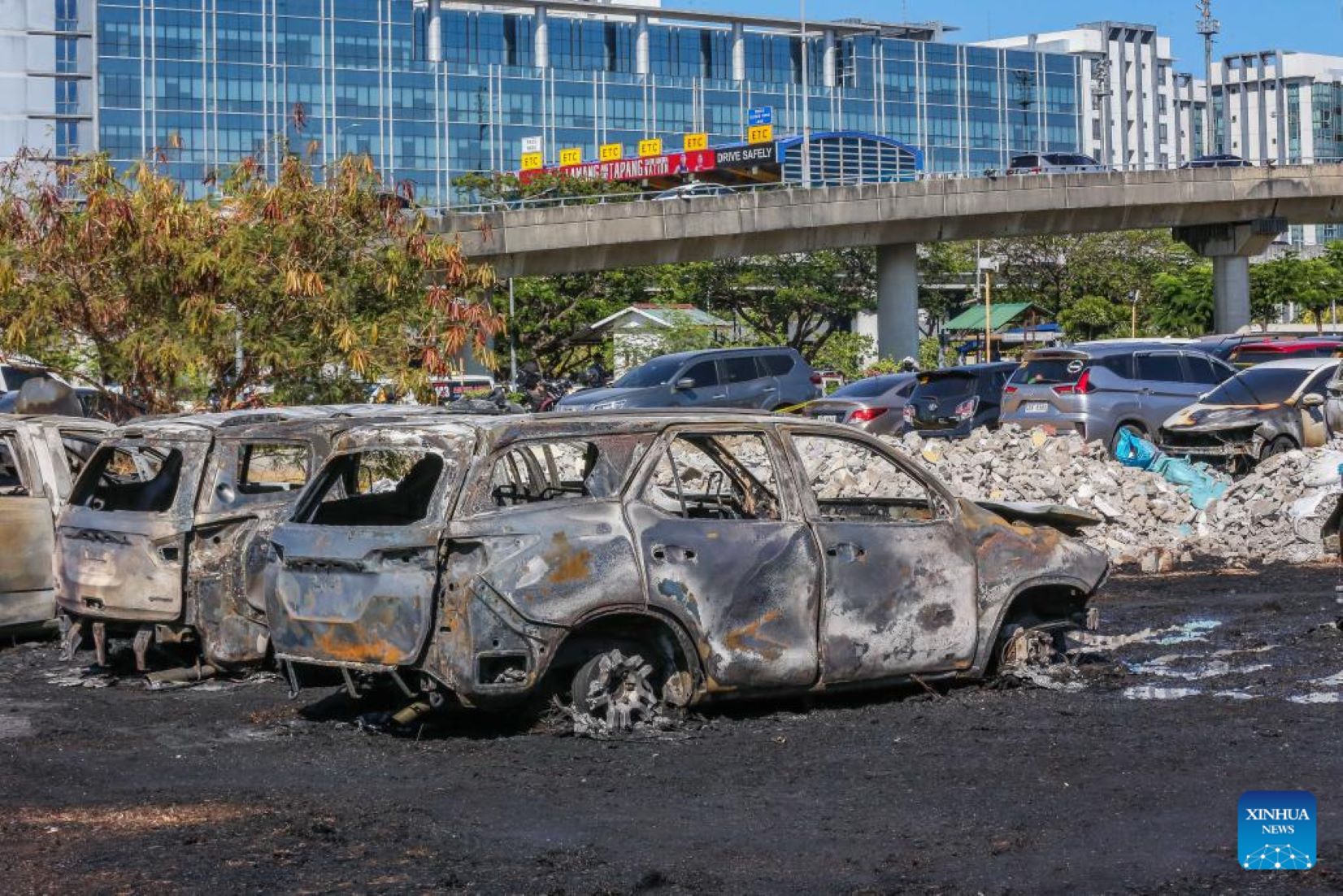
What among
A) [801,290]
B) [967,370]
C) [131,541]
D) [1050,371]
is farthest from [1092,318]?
[131,541]

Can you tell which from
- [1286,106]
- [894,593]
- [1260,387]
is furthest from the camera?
[1286,106]

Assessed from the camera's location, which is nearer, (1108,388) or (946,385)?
(1108,388)

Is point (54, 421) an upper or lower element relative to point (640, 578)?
upper

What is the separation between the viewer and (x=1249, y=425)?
20.5m

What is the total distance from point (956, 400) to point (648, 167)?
5684 centimetres

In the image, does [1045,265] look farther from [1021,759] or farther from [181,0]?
[1021,759]

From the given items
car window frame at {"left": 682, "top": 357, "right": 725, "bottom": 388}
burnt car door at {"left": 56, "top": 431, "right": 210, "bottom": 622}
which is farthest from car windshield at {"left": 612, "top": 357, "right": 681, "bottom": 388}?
burnt car door at {"left": 56, "top": 431, "right": 210, "bottom": 622}

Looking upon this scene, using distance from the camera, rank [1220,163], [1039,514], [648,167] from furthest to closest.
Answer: [648,167] < [1220,163] < [1039,514]

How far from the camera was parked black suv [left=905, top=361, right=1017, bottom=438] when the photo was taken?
26.8 metres

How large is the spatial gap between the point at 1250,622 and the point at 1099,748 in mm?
4192

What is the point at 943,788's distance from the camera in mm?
7059

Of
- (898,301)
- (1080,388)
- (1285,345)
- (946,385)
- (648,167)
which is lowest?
(1080,388)

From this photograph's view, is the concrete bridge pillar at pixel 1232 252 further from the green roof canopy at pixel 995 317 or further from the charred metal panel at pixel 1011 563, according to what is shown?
the charred metal panel at pixel 1011 563

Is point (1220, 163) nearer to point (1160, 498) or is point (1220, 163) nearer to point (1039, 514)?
point (1160, 498)
